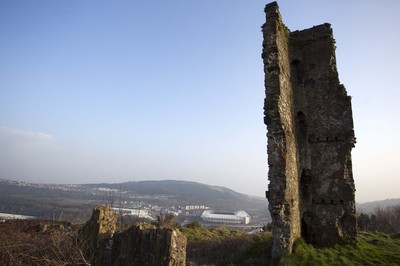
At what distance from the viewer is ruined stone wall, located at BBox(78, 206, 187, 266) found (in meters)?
6.88

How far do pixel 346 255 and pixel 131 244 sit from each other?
8673mm

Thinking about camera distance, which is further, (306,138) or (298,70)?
(298,70)

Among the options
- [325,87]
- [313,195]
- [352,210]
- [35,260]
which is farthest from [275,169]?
[35,260]

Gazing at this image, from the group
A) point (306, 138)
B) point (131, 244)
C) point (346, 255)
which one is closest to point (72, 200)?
point (306, 138)

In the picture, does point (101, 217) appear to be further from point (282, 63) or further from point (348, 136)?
point (348, 136)

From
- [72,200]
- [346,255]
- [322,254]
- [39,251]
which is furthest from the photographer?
[72,200]

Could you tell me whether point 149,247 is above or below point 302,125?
below

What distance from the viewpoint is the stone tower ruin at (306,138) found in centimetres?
1167

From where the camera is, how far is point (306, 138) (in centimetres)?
1520

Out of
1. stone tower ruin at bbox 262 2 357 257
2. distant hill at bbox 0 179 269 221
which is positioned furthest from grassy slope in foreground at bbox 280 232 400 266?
distant hill at bbox 0 179 269 221

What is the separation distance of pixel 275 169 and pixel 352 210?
510 cm

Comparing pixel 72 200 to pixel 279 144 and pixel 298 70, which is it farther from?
pixel 279 144

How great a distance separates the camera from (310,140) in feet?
49.6

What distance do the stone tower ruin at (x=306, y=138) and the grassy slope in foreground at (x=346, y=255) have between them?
457 millimetres
